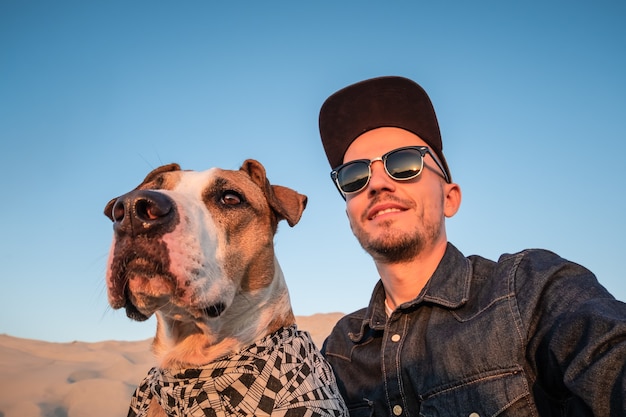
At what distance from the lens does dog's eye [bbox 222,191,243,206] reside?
10.1 feet

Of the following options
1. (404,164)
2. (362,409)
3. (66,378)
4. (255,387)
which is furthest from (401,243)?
(66,378)

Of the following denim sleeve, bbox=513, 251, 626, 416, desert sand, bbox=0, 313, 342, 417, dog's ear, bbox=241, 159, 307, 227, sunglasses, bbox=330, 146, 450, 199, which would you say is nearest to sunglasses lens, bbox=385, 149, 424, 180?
sunglasses, bbox=330, 146, 450, 199

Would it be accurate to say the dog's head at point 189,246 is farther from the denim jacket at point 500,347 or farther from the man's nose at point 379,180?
the denim jacket at point 500,347

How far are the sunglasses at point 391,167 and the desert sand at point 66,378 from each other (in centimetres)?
265

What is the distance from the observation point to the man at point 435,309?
2.34m

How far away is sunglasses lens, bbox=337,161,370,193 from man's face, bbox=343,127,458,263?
0.05m

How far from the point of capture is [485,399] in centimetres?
260

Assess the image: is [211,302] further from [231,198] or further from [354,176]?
[354,176]

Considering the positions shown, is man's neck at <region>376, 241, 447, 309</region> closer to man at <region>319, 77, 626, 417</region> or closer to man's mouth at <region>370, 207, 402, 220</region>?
Result: man at <region>319, 77, 626, 417</region>

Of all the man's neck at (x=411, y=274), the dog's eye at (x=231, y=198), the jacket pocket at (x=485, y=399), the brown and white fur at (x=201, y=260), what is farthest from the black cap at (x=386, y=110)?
the jacket pocket at (x=485, y=399)

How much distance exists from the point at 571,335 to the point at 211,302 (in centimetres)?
189

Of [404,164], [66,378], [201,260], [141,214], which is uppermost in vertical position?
[404,164]

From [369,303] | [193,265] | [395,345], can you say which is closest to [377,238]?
[369,303]

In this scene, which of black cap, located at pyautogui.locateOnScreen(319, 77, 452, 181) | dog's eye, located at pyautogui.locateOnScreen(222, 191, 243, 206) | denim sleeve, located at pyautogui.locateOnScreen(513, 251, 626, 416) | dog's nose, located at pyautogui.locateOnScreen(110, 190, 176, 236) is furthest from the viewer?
black cap, located at pyautogui.locateOnScreen(319, 77, 452, 181)
